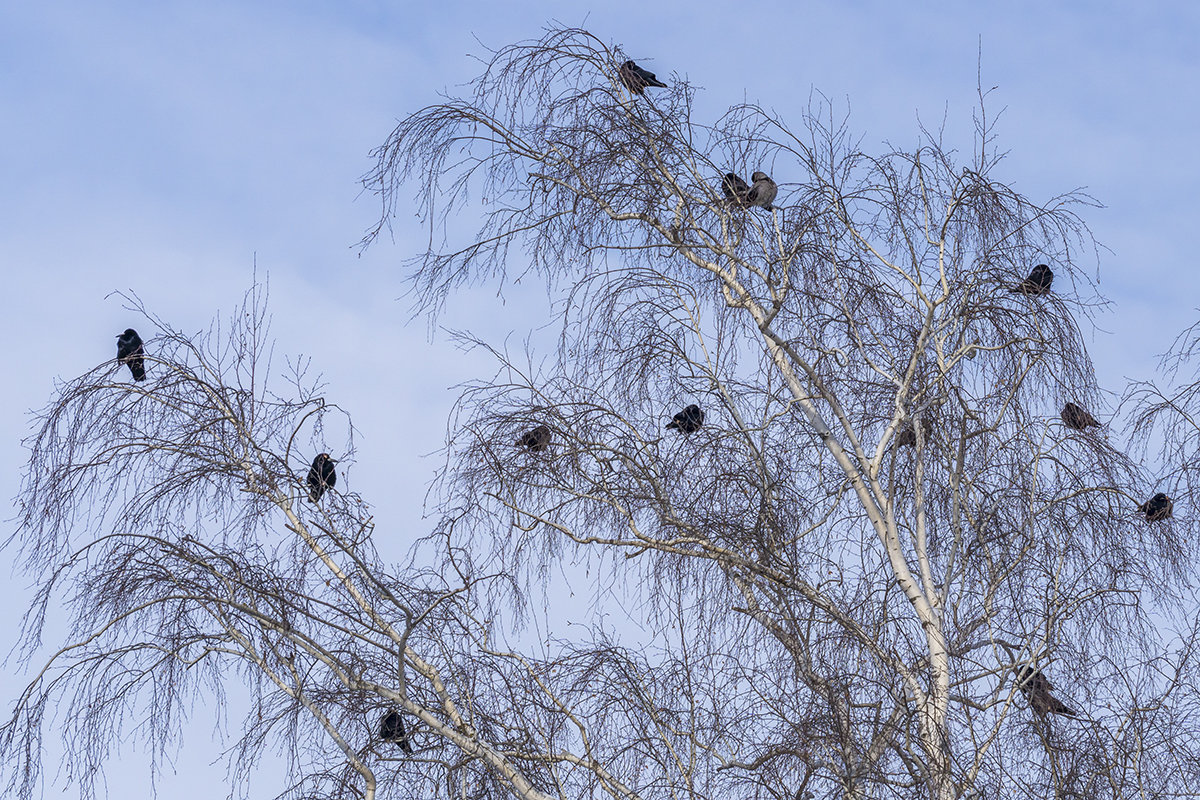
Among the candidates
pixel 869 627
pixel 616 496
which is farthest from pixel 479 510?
pixel 869 627

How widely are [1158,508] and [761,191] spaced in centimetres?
286

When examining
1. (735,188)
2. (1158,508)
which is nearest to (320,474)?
(735,188)

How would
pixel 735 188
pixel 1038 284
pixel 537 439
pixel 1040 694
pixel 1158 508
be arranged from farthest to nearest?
pixel 735 188, pixel 1038 284, pixel 1158 508, pixel 537 439, pixel 1040 694

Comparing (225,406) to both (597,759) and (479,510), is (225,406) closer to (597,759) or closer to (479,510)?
(479,510)

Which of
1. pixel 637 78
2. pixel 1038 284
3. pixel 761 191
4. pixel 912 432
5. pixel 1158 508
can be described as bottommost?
pixel 1158 508

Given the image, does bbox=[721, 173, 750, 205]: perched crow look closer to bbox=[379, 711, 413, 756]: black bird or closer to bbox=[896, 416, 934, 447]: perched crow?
bbox=[896, 416, 934, 447]: perched crow

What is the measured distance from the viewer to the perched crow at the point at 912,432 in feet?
27.3

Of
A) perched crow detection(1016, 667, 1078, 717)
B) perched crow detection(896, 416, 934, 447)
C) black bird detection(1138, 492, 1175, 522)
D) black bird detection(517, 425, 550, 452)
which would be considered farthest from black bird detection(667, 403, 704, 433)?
black bird detection(1138, 492, 1175, 522)

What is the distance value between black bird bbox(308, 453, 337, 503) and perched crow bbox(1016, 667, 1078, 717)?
367 centimetres

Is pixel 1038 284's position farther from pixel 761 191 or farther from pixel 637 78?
pixel 637 78

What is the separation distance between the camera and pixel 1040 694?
24.3ft

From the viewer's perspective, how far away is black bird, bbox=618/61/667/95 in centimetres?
847

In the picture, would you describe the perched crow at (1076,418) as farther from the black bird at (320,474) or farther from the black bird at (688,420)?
the black bird at (320,474)

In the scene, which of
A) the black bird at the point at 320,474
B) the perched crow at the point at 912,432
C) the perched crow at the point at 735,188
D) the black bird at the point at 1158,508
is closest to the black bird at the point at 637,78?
the perched crow at the point at 735,188
